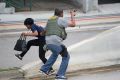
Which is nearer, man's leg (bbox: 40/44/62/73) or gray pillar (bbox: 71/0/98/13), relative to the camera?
man's leg (bbox: 40/44/62/73)

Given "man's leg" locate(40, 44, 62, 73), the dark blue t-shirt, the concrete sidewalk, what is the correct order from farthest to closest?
the concrete sidewalk → the dark blue t-shirt → "man's leg" locate(40, 44, 62, 73)

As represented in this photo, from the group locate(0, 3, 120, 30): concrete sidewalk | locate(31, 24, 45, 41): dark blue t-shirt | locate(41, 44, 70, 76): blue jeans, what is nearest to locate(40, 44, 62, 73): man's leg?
locate(41, 44, 70, 76): blue jeans

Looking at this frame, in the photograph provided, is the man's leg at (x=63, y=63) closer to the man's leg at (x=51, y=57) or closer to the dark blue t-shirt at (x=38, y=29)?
the man's leg at (x=51, y=57)

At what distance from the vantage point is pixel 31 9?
23906 mm

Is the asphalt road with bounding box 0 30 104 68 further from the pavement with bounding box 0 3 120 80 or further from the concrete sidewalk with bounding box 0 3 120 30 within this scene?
the concrete sidewalk with bounding box 0 3 120 30

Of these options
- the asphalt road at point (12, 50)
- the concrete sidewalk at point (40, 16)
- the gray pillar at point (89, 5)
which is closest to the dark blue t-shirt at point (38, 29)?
the asphalt road at point (12, 50)

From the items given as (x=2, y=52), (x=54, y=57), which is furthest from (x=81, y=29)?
(x=54, y=57)

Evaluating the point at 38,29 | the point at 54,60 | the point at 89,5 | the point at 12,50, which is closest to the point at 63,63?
the point at 54,60

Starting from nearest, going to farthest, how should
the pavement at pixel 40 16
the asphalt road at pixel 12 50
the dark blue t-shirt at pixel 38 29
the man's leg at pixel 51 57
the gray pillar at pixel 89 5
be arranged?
the man's leg at pixel 51 57
the dark blue t-shirt at pixel 38 29
the asphalt road at pixel 12 50
the pavement at pixel 40 16
the gray pillar at pixel 89 5

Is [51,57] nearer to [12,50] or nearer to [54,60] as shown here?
[54,60]

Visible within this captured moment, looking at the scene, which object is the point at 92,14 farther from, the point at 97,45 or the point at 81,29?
the point at 97,45

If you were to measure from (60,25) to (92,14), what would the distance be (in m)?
12.4

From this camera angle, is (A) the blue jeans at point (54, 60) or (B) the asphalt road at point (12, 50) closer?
(A) the blue jeans at point (54, 60)

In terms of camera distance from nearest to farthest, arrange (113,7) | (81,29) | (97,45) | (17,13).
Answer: (97,45) → (81,29) → (17,13) → (113,7)
